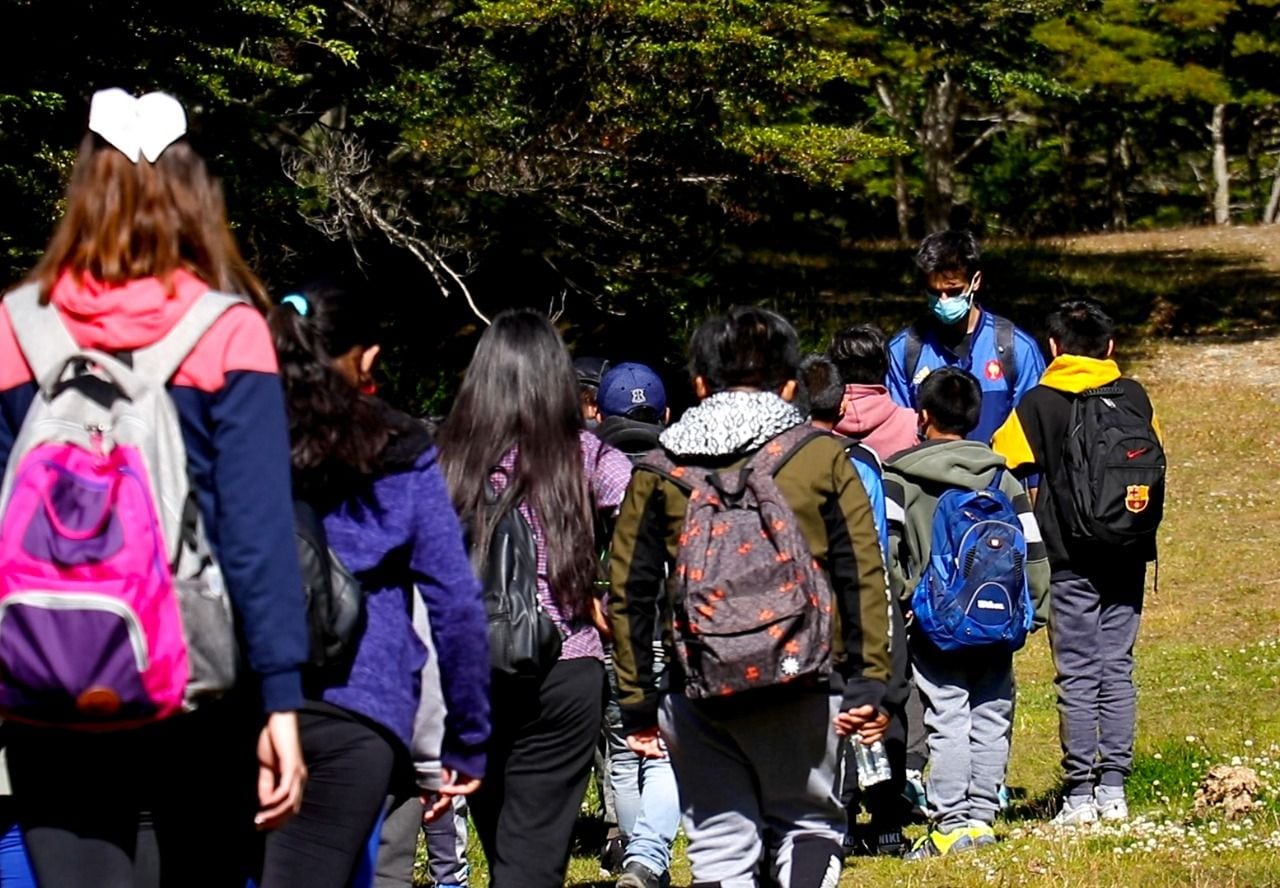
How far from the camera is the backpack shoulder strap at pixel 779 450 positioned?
4.64 meters

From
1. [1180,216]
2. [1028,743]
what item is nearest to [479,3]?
[1028,743]

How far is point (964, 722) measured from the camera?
276 inches

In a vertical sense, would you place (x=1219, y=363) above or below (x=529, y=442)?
below

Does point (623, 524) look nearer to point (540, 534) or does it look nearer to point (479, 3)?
point (540, 534)

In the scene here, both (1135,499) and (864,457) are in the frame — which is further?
(1135,499)

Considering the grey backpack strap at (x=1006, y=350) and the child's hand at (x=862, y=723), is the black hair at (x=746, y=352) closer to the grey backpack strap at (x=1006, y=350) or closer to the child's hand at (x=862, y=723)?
the child's hand at (x=862, y=723)

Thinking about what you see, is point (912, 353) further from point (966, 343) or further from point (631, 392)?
point (631, 392)

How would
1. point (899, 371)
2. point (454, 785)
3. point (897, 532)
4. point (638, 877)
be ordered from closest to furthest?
point (454, 785), point (638, 877), point (897, 532), point (899, 371)

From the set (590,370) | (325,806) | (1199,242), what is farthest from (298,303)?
(1199,242)

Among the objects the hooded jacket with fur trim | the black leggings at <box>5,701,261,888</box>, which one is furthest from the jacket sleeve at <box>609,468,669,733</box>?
the black leggings at <box>5,701,261,888</box>

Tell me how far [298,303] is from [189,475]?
0.80m

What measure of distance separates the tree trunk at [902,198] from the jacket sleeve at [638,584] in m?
35.8

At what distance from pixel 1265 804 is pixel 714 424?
3.82 m

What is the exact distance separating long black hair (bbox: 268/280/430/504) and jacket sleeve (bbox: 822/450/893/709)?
1.38 metres
